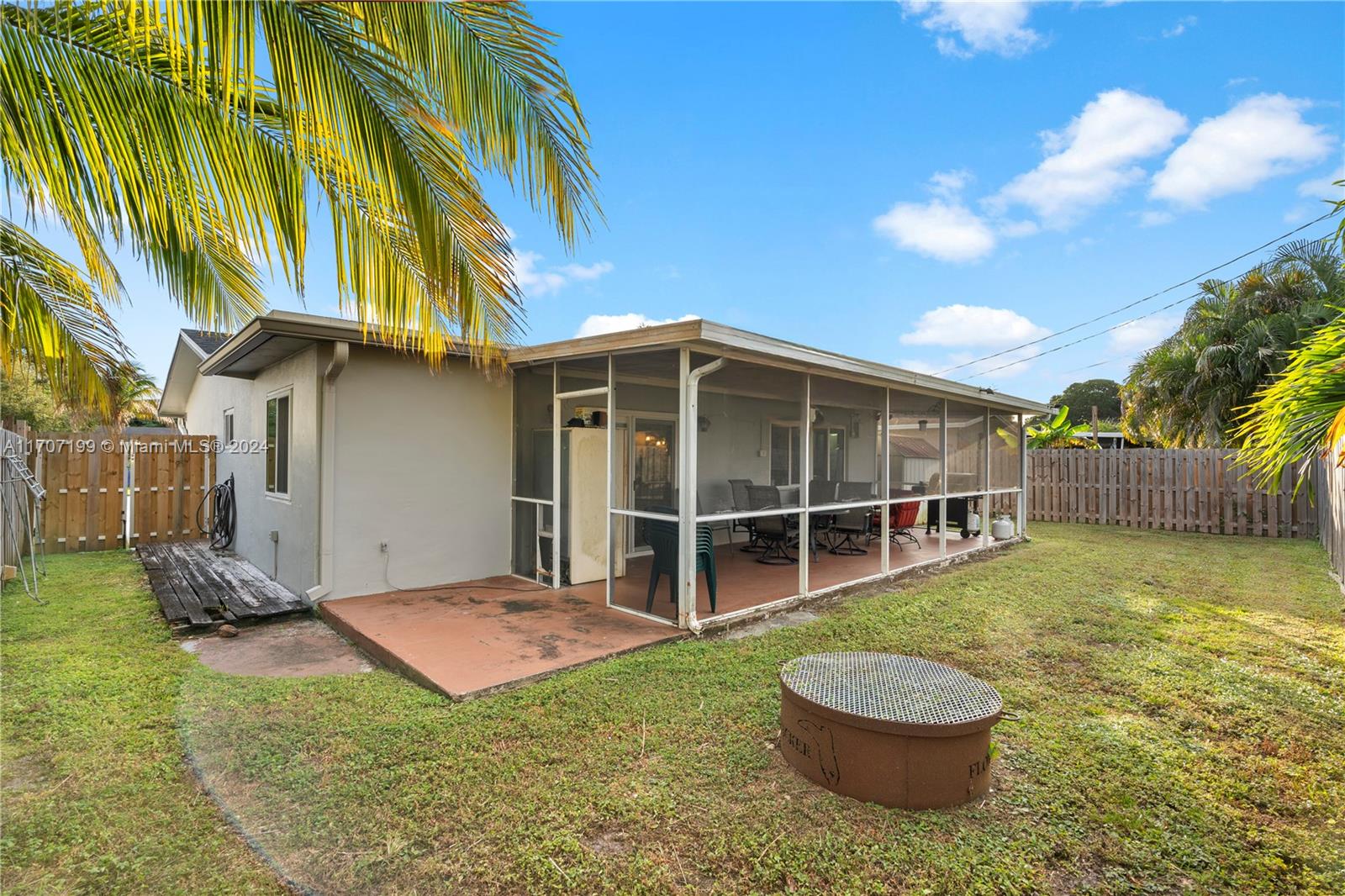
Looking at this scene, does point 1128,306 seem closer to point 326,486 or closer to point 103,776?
point 326,486

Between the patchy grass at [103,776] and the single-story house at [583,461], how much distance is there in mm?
1758

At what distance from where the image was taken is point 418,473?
6.38m

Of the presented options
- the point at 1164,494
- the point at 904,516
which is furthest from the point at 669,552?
the point at 1164,494

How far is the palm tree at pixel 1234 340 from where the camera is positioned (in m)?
11.7

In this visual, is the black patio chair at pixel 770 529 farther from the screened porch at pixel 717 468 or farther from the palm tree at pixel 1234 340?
the palm tree at pixel 1234 340

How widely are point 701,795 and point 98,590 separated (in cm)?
766

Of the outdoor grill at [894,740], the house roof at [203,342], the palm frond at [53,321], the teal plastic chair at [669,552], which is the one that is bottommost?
the outdoor grill at [894,740]

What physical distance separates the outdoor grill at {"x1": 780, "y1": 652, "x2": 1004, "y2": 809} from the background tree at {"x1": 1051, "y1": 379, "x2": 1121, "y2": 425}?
4488 cm

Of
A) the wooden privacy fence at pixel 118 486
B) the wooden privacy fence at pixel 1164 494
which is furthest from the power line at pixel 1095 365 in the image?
the wooden privacy fence at pixel 118 486

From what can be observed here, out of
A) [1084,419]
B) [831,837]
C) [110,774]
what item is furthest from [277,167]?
[1084,419]

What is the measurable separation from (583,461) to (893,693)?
13.4ft

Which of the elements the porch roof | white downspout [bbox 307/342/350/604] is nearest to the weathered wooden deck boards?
white downspout [bbox 307/342/350/604]

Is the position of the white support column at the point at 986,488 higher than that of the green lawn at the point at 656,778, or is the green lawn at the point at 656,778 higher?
the white support column at the point at 986,488

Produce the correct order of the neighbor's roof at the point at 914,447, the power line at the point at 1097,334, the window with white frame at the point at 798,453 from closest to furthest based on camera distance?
the window with white frame at the point at 798,453 < the neighbor's roof at the point at 914,447 < the power line at the point at 1097,334
